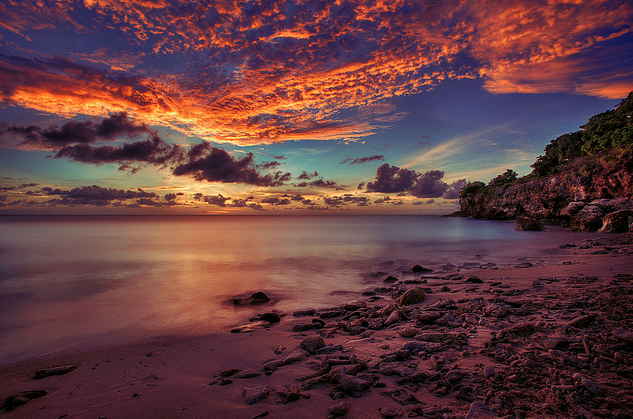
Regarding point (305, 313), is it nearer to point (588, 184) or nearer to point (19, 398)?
point (19, 398)

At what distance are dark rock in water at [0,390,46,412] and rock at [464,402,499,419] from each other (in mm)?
5840

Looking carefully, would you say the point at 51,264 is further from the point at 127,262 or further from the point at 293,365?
the point at 293,365

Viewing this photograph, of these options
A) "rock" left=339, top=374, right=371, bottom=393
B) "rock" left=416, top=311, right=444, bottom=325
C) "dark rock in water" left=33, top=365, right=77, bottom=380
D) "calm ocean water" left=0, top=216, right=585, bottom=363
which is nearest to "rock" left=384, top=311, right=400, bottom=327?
"rock" left=416, top=311, right=444, bottom=325

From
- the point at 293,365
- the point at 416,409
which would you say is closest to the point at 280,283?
the point at 293,365

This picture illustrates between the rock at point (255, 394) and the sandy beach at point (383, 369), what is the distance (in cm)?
1

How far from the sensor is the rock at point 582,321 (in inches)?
168

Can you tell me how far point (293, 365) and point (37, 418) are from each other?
10.9ft

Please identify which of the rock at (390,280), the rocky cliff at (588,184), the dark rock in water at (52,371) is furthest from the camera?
the rocky cliff at (588,184)

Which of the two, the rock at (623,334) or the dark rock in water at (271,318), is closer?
the rock at (623,334)

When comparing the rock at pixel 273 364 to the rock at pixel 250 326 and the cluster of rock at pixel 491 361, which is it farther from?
the rock at pixel 250 326

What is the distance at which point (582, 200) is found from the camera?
3356 cm

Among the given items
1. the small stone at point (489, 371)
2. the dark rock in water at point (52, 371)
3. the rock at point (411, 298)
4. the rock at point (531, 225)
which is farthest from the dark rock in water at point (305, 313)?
the rock at point (531, 225)

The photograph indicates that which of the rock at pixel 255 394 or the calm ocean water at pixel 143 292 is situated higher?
the rock at pixel 255 394

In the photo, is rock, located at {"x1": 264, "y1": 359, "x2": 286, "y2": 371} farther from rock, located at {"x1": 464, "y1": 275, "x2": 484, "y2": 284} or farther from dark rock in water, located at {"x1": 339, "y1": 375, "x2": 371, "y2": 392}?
rock, located at {"x1": 464, "y1": 275, "x2": 484, "y2": 284}
